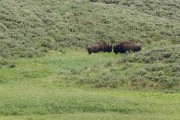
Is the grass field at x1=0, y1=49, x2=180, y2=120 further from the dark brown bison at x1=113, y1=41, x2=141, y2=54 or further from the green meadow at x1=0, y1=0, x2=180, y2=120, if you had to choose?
the dark brown bison at x1=113, y1=41, x2=141, y2=54

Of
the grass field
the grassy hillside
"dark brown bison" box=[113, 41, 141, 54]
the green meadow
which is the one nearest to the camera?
the grass field

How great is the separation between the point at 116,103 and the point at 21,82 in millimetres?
10009

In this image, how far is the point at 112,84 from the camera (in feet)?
107

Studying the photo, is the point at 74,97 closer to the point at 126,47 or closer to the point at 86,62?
the point at 86,62

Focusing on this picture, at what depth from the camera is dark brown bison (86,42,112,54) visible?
50438mm

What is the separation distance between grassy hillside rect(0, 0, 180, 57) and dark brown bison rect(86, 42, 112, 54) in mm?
3134

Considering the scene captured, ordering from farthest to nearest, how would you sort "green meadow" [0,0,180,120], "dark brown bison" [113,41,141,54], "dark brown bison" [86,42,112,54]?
"dark brown bison" [86,42,112,54] → "dark brown bison" [113,41,141,54] → "green meadow" [0,0,180,120]

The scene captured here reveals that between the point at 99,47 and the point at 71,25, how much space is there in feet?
33.6

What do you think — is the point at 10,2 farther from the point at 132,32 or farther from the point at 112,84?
the point at 112,84

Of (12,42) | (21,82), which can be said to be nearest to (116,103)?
(21,82)

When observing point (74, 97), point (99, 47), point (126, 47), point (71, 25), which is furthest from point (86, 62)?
point (74, 97)

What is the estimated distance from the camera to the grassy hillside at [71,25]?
171 ft

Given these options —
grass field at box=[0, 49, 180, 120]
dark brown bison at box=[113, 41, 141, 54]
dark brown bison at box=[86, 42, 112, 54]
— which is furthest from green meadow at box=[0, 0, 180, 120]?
dark brown bison at box=[86, 42, 112, 54]

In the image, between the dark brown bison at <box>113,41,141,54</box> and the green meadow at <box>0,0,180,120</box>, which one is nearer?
the green meadow at <box>0,0,180,120</box>
